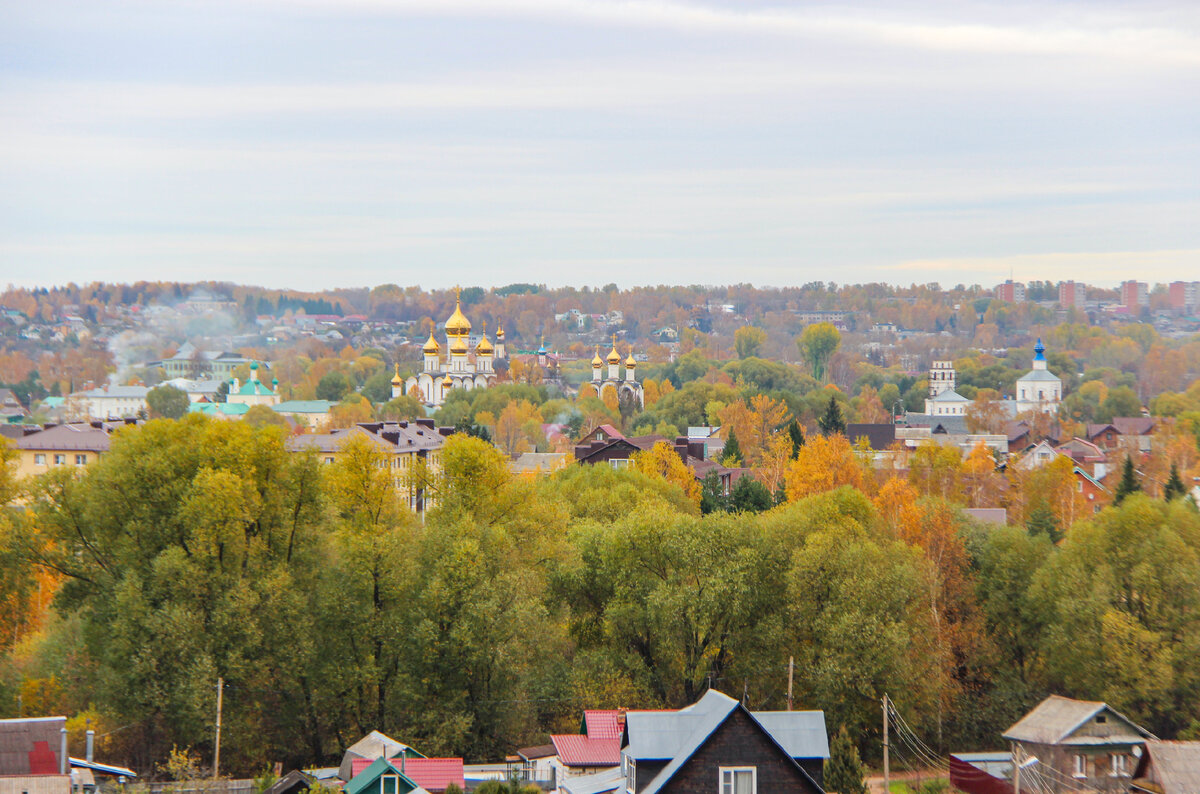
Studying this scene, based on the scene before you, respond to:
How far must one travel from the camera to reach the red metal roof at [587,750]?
2703cm

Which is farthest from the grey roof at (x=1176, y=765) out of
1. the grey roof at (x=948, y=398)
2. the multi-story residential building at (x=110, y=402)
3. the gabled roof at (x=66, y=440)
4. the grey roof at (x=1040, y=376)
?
the multi-story residential building at (x=110, y=402)

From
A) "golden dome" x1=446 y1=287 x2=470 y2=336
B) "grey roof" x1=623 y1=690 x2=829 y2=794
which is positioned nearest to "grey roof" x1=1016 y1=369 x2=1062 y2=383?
"golden dome" x1=446 y1=287 x2=470 y2=336

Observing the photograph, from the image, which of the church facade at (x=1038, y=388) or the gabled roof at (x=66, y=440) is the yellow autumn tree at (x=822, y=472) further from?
the church facade at (x=1038, y=388)

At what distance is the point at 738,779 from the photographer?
76.4ft

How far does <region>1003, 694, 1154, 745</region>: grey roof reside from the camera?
2945 centimetres

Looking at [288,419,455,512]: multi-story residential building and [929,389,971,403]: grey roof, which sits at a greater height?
[288,419,455,512]: multi-story residential building

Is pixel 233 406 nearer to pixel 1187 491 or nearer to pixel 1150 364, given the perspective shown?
pixel 1187 491

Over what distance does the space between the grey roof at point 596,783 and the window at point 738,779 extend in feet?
→ 7.24

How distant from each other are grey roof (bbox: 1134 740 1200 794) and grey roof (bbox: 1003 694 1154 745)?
1.56 metres

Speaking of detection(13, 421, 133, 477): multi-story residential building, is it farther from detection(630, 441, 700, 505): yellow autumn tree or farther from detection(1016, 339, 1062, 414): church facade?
detection(1016, 339, 1062, 414): church facade

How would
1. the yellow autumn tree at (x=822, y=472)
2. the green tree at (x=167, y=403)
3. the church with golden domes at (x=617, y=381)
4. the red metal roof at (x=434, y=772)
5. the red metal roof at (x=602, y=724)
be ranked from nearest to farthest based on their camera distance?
the red metal roof at (x=434, y=772) → the red metal roof at (x=602, y=724) → the yellow autumn tree at (x=822, y=472) → the green tree at (x=167, y=403) → the church with golden domes at (x=617, y=381)

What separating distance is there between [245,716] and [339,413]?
315 ft

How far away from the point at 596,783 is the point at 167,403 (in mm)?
120952

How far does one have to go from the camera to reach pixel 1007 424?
114 m
